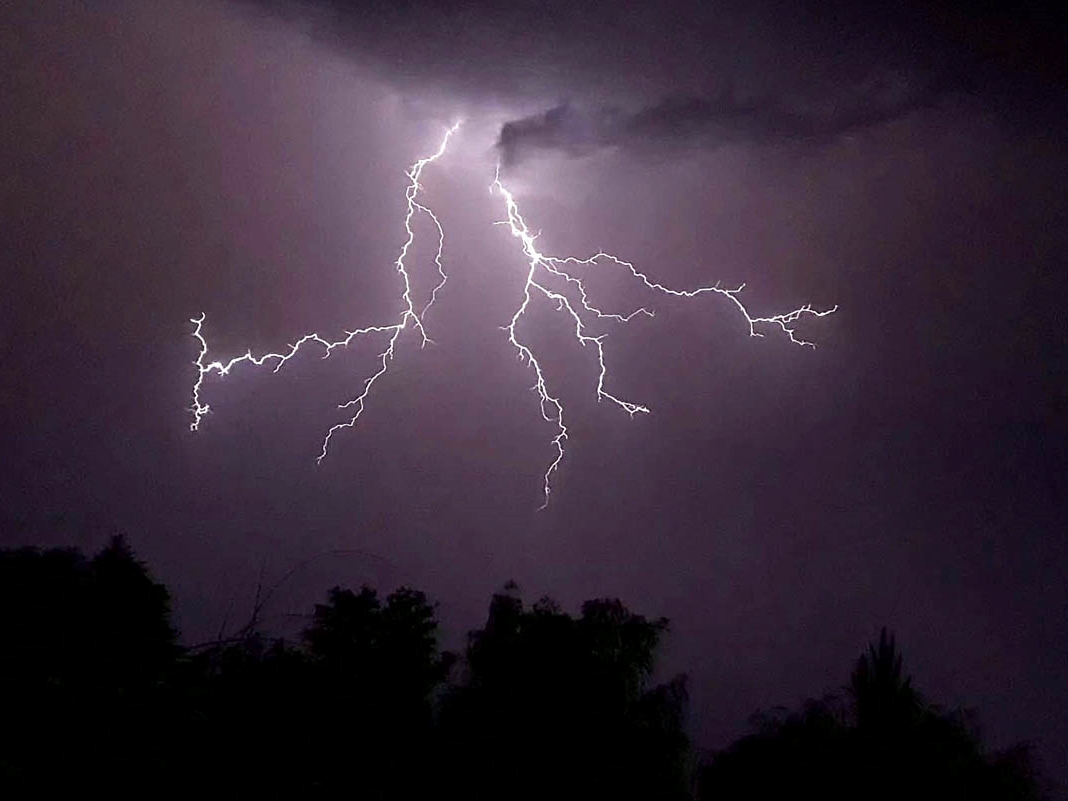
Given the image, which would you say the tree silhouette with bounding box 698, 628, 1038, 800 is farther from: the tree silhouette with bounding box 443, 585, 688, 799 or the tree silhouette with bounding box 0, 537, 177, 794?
the tree silhouette with bounding box 0, 537, 177, 794

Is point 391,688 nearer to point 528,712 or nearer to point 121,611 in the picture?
point 528,712

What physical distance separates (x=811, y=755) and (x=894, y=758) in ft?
2.51

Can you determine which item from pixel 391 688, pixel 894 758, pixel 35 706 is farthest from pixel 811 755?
pixel 35 706

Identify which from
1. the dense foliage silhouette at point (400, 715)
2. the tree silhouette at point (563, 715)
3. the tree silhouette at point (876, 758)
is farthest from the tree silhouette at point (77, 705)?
the tree silhouette at point (876, 758)

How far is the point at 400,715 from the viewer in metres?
7.22

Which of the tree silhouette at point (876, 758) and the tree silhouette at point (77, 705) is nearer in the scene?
the tree silhouette at point (77, 705)

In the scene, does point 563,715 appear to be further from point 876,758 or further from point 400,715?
point 876,758

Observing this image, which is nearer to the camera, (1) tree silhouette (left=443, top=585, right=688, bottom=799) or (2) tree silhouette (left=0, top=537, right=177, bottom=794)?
(2) tree silhouette (left=0, top=537, right=177, bottom=794)

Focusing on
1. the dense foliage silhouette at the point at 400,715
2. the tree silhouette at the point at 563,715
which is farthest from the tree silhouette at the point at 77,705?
the tree silhouette at the point at 563,715

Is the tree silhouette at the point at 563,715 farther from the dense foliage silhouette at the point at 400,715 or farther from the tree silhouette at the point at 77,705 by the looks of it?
the tree silhouette at the point at 77,705

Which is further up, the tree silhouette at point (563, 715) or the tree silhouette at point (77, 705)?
the tree silhouette at point (563, 715)

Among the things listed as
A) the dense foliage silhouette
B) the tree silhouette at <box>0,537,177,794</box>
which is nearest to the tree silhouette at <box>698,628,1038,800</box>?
the dense foliage silhouette

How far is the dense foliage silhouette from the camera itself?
3.75 m

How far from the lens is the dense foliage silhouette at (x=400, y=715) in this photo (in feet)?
12.3
